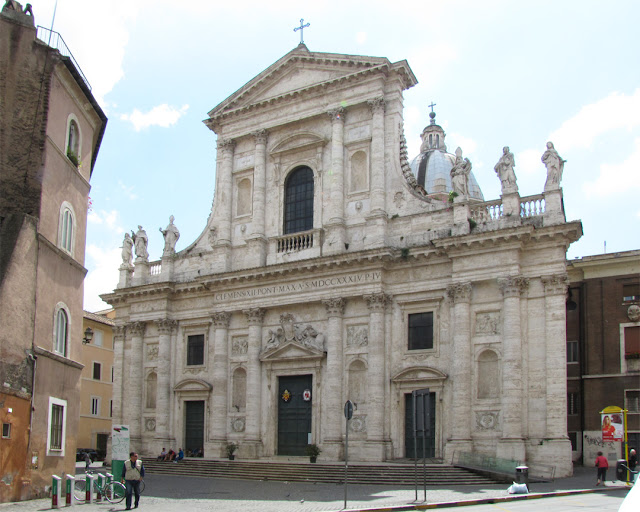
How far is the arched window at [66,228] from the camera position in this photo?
20016mm

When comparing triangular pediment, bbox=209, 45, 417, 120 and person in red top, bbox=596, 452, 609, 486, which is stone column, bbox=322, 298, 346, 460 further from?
person in red top, bbox=596, 452, 609, 486

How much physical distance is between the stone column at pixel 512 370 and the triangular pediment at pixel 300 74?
1010cm

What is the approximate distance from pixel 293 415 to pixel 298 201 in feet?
29.5

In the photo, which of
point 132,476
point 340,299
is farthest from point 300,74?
point 132,476

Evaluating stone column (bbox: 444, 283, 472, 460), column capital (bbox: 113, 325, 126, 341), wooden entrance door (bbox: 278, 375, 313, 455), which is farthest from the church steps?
column capital (bbox: 113, 325, 126, 341)

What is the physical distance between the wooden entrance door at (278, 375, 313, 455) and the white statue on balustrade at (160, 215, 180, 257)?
8.68 metres

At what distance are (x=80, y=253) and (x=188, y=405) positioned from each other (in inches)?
530

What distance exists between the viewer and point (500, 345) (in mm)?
26062

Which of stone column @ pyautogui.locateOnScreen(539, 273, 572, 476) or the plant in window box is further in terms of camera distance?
stone column @ pyautogui.locateOnScreen(539, 273, 572, 476)

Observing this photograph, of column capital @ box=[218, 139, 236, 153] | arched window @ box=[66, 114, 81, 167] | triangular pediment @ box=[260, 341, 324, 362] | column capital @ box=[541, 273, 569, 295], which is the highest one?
column capital @ box=[218, 139, 236, 153]

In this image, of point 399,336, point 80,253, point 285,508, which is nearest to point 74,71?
point 80,253

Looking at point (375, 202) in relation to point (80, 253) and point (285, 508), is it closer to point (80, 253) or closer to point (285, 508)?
point (80, 253)

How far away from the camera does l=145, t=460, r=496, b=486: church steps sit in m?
23.0

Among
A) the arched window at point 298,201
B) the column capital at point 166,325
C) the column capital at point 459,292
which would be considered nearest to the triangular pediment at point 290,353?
the arched window at point 298,201
